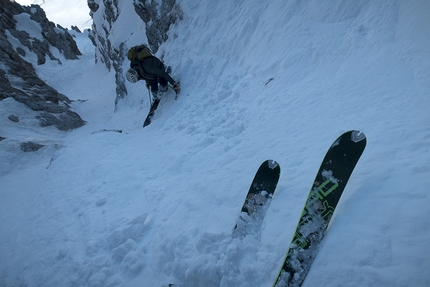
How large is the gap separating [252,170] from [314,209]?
145 centimetres

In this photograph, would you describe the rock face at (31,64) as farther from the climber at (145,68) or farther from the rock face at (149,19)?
the climber at (145,68)

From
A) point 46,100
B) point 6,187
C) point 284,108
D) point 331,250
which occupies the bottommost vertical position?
point 6,187

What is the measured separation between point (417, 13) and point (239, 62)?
4.44 metres

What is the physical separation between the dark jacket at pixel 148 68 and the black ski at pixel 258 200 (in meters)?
6.68

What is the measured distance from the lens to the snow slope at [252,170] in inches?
87.0

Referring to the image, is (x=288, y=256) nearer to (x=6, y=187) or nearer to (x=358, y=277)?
(x=358, y=277)

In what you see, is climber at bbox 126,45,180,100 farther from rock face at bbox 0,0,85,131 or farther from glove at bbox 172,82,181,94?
rock face at bbox 0,0,85,131

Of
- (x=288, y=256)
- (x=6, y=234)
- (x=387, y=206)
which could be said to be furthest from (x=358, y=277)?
(x=6, y=234)

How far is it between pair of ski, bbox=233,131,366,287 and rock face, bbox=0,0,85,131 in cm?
1177

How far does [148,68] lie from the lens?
8203 mm

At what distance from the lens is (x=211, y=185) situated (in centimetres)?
378

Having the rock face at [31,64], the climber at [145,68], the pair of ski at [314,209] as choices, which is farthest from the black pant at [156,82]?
the pair of ski at [314,209]

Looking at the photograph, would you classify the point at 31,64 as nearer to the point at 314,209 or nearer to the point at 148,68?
the point at 148,68

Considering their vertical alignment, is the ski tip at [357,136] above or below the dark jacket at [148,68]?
below
